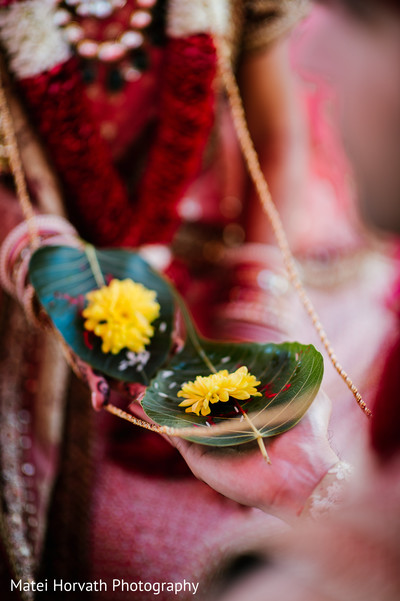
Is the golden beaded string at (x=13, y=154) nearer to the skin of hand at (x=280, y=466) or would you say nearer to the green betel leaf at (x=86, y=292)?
the green betel leaf at (x=86, y=292)

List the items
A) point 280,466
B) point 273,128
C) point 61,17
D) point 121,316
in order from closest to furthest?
point 280,466 < point 121,316 < point 61,17 < point 273,128

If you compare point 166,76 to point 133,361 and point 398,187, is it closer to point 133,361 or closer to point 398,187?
point 133,361

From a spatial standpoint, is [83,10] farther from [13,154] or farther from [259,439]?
[259,439]

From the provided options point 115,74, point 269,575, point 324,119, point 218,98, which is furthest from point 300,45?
point 269,575

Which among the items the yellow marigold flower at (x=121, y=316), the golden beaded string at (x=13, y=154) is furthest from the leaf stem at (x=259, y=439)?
the golden beaded string at (x=13, y=154)

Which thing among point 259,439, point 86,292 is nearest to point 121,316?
point 86,292
